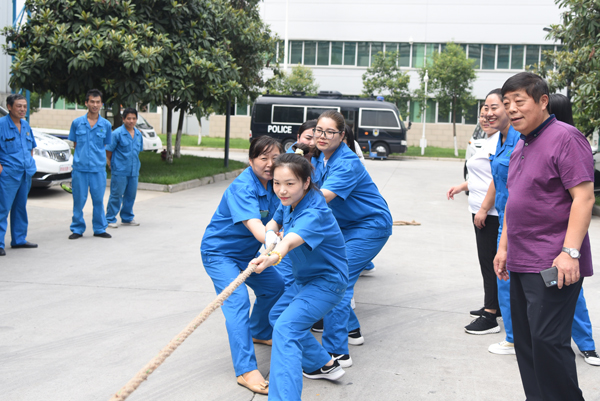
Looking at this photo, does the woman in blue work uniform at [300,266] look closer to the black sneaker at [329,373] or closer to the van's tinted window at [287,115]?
the black sneaker at [329,373]

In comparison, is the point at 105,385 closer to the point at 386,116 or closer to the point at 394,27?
the point at 386,116

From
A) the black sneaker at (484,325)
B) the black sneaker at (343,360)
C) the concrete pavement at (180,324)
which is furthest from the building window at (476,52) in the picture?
the black sneaker at (343,360)

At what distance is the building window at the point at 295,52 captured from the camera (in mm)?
36156

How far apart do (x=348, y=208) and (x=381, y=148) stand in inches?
822

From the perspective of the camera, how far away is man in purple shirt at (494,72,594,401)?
9.19 ft

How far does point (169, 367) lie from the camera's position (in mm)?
3926

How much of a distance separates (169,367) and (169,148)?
1377 centimetres

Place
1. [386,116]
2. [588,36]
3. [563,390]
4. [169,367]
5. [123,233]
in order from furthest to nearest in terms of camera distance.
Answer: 1. [386,116]
2. [588,36]
3. [123,233]
4. [169,367]
5. [563,390]

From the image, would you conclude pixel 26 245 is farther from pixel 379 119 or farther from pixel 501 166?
pixel 379 119

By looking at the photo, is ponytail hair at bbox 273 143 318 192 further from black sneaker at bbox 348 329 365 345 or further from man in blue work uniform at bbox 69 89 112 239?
man in blue work uniform at bbox 69 89 112 239

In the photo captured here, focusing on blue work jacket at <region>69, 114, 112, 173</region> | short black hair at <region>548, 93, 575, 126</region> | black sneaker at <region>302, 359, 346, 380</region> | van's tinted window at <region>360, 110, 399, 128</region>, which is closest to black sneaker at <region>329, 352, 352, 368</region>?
black sneaker at <region>302, 359, 346, 380</region>

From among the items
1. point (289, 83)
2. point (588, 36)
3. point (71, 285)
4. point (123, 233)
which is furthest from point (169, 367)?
point (289, 83)

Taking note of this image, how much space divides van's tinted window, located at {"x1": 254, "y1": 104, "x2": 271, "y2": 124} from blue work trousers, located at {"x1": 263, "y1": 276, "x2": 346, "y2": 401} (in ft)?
72.6

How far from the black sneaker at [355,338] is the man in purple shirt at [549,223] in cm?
161
